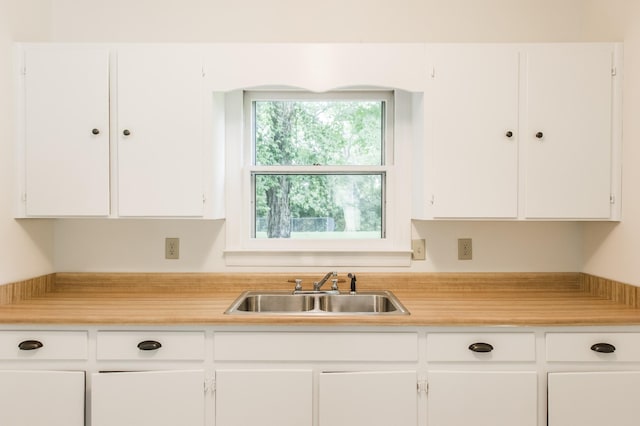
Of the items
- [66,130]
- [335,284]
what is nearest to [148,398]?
[335,284]

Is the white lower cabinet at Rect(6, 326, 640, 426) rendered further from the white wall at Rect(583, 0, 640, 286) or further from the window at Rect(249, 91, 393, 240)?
the window at Rect(249, 91, 393, 240)

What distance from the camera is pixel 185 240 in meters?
2.50

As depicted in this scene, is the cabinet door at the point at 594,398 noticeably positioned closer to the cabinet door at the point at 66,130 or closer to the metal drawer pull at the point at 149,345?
the metal drawer pull at the point at 149,345

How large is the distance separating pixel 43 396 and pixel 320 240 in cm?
144

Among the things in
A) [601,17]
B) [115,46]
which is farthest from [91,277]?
[601,17]

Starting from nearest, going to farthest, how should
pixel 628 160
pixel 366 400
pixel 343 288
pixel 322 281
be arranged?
pixel 366 400, pixel 628 160, pixel 322 281, pixel 343 288

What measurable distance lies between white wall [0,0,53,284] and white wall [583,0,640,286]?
2883 mm

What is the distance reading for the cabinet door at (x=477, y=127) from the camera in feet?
7.09

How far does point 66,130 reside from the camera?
2168mm

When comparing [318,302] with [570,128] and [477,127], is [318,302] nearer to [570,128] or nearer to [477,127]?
[477,127]

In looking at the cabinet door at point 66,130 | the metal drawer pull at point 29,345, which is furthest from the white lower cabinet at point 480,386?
the cabinet door at point 66,130

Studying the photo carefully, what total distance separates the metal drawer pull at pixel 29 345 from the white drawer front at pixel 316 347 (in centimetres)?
72

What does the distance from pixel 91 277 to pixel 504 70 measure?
2371mm

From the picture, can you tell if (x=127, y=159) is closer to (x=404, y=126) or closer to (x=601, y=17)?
(x=404, y=126)
